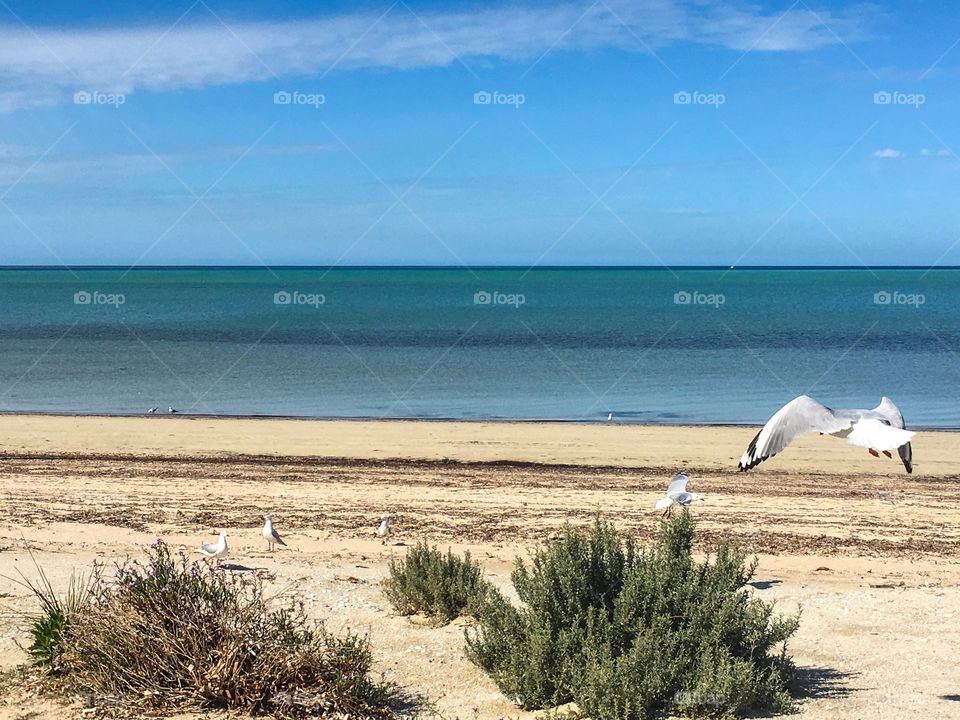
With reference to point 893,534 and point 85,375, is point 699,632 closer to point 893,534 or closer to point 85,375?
point 893,534

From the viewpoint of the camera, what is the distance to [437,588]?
9.31 m

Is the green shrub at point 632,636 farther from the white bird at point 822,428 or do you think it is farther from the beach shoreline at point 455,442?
the beach shoreline at point 455,442

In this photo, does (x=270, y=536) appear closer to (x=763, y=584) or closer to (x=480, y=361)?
(x=763, y=584)

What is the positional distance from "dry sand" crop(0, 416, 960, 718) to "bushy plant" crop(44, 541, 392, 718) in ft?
1.57

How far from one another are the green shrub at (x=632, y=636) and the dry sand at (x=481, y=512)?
34 centimetres

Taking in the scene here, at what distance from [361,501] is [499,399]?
60.8 ft

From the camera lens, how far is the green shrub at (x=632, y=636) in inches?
271

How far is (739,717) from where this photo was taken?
7.00 metres

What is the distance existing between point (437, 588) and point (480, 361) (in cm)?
3786

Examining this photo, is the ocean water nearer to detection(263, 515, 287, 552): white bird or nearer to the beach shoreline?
the beach shoreline

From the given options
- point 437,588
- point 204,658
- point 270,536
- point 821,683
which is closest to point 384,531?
point 270,536

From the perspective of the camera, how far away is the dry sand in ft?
27.7

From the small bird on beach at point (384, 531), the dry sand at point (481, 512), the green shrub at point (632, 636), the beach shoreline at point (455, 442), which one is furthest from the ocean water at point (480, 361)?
the green shrub at point (632, 636)

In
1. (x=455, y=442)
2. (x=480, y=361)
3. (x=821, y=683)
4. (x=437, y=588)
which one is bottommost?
(x=821, y=683)
